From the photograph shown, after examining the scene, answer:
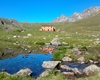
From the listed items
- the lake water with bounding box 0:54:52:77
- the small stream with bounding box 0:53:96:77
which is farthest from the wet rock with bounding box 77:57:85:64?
the lake water with bounding box 0:54:52:77

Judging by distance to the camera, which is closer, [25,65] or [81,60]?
[25,65]

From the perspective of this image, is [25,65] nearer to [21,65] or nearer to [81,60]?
[21,65]

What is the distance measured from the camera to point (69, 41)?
93.7m

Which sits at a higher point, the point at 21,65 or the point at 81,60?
the point at 21,65

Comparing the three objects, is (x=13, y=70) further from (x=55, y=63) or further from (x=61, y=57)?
(x=61, y=57)

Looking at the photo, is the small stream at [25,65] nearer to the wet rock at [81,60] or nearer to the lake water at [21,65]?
the lake water at [21,65]

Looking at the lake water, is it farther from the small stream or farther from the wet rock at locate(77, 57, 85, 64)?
the wet rock at locate(77, 57, 85, 64)

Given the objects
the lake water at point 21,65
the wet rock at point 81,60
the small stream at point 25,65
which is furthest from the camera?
the wet rock at point 81,60

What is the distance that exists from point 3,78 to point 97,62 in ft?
105

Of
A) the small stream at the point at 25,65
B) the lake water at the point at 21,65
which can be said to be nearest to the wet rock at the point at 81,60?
the small stream at the point at 25,65

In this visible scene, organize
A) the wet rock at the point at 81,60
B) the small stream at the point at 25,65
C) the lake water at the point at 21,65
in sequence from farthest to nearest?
the wet rock at the point at 81,60 → the small stream at the point at 25,65 → the lake water at the point at 21,65

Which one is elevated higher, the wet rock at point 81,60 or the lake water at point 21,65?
the lake water at point 21,65

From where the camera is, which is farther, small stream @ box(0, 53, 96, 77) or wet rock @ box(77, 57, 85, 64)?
wet rock @ box(77, 57, 85, 64)

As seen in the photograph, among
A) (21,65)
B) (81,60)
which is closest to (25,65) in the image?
(21,65)
